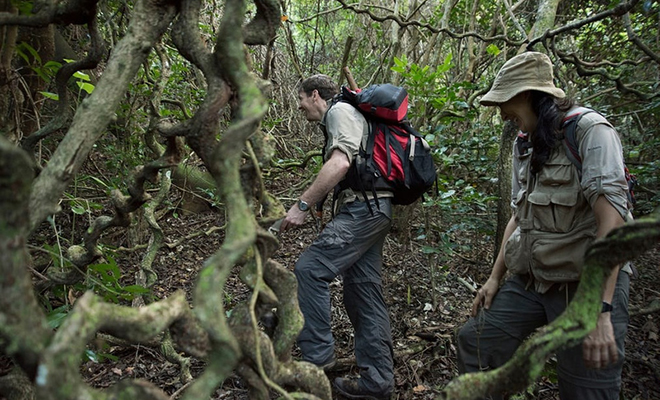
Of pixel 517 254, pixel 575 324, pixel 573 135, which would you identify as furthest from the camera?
pixel 517 254

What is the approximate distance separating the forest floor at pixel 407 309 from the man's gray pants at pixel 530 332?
2.15ft

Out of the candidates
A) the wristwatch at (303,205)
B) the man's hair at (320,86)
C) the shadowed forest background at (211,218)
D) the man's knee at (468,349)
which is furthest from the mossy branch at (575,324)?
the man's hair at (320,86)

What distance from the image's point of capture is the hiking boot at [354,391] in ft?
9.04

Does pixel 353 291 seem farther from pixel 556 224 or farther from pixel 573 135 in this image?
pixel 573 135

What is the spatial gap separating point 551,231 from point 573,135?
16.6 inches

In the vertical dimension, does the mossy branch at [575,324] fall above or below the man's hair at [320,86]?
below

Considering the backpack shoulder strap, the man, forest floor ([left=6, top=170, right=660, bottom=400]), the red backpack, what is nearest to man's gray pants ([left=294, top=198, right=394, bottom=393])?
the man

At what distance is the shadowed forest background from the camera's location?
0.75 meters

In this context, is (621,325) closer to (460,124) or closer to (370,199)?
(370,199)

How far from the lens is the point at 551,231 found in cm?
191

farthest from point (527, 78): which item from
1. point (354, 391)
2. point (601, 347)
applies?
point (354, 391)

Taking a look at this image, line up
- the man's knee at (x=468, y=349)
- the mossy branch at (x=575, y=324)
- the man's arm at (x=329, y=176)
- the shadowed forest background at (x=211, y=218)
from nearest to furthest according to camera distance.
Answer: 1. the shadowed forest background at (x=211, y=218)
2. the mossy branch at (x=575, y=324)
3. the man's knee at (x=468, y=349)
4. the man's arm at (x=329, y=176)

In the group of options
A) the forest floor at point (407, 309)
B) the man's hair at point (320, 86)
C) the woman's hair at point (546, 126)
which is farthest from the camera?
the man's hair at point (320, 86)

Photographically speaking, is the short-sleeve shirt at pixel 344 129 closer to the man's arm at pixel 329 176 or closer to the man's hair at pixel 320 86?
the man's arm at pixel 329 176
